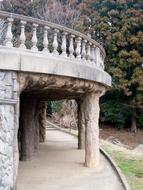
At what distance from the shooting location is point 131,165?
11.8 metres

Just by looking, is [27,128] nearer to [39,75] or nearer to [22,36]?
[39,75]

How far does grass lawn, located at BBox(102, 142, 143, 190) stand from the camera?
952cm

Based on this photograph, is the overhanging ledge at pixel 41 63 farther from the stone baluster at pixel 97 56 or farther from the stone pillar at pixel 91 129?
the stone pillar at pixel 91 129

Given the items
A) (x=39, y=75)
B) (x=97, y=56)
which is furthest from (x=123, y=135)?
(x=39, y=75)

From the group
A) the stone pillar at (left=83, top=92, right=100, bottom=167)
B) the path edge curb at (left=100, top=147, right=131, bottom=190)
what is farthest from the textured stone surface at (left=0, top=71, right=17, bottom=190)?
the stone pillar at (left=83, top=92, right=100, bottom=167)

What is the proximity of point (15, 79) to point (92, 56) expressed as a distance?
3.49m

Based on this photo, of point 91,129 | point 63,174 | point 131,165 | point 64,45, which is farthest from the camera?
point 131,165

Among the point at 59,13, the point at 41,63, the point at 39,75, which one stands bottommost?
the point at 39,75

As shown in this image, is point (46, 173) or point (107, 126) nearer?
point (46, 173)

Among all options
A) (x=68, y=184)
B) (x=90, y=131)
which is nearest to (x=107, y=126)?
(x=90, y=131)

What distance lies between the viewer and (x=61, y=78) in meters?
8.69

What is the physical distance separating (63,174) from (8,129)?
128 inches

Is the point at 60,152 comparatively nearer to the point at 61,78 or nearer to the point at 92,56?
the point at 92,56

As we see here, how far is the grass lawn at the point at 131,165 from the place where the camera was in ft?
31.2
